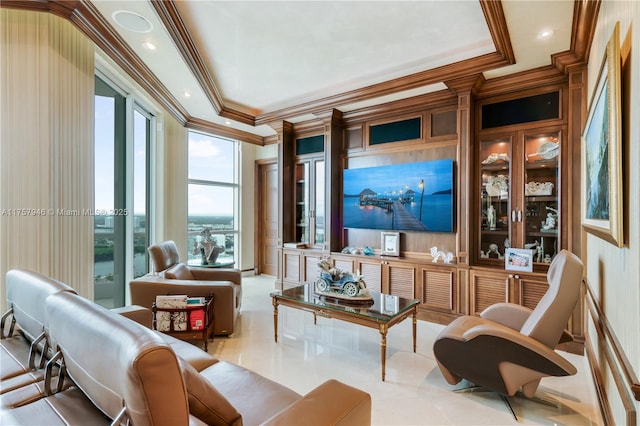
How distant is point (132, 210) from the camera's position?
371cm

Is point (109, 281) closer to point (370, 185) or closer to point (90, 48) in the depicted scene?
point (90, 48)

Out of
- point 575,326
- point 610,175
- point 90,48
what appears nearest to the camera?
point 610,175

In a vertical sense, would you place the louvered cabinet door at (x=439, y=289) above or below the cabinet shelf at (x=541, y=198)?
below

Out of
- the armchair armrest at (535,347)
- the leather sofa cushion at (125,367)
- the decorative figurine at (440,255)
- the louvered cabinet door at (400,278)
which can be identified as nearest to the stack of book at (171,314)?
the leather sofa cushion at (125,367)

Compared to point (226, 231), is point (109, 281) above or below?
below

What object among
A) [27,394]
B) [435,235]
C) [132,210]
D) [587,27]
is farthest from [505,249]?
[132,210]

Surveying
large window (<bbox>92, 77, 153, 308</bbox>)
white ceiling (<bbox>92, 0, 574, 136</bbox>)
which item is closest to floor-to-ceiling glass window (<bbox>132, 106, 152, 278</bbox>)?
large window (<bbox>92, 77, 153, 308</bbox>)

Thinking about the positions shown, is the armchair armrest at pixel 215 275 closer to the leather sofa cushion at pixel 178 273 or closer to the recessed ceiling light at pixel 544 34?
the leather sofa cushion at pixel 178 273

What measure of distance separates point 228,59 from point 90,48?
4.03ft

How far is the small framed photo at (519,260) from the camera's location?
10.5 ft

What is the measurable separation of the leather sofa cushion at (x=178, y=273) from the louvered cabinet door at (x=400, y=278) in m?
2.39

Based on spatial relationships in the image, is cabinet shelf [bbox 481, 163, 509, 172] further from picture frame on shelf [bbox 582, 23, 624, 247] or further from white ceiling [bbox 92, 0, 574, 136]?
picture frame on shelf [bbox 582, 23, 624, 247]

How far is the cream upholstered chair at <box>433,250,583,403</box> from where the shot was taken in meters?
1.93

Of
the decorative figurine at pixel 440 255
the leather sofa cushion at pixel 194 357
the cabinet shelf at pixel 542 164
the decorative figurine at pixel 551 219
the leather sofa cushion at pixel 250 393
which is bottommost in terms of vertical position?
the leather sofa cushion at pixel 250 393
